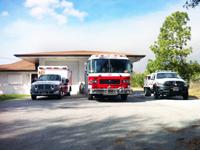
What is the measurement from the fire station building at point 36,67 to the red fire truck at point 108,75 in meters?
16.4

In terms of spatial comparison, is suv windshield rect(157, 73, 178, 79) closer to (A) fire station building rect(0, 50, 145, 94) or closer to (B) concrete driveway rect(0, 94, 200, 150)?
(A) fire station building rect(0, 50, 145, 94)

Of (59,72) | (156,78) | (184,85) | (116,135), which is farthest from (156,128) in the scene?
(59,72)

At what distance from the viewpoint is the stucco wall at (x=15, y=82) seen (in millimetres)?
45906

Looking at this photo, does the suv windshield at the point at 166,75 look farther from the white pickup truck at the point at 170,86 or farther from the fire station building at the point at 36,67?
the fire station building at the point at 36,67

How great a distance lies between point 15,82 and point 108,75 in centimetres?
2627

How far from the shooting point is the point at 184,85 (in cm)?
2589

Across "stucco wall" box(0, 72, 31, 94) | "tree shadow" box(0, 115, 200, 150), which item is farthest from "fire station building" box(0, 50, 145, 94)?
"tree shadow" box(0, 115, 200, 150)

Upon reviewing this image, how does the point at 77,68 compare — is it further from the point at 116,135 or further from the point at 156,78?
the point at 116,135

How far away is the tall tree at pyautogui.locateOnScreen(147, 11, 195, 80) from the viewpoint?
1510 inches

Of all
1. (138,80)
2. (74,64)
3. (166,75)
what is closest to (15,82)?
(74,64)

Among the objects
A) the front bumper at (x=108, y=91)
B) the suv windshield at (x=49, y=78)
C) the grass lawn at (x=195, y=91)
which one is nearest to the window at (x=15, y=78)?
the suv windshield at (x=49, y=78)

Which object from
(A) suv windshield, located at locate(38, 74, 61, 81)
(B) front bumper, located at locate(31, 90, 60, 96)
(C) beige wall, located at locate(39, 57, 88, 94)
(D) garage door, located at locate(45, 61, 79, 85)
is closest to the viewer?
(B) front bumper, located at locate(31, 90, 60, 96)

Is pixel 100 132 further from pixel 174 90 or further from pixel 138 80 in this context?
pixel 138 80

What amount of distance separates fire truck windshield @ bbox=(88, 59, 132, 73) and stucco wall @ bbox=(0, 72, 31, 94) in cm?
2415
